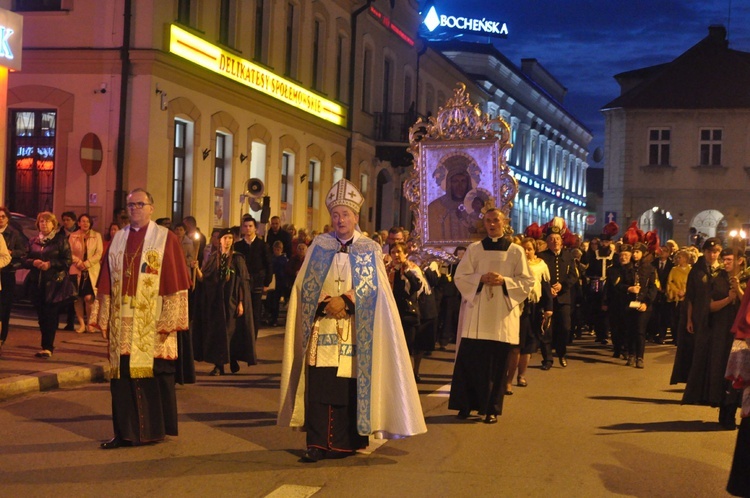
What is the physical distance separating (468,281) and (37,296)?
5.53 meters

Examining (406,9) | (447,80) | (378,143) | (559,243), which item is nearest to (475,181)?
(559,243)

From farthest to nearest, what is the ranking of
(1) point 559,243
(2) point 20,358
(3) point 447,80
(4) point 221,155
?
(3) point 447,80 < (4) point 221,155 < (1) point 559,243 < (2) point 20,358

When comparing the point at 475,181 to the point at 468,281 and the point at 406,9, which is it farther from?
the point at 406,9

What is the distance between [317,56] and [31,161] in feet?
39.8

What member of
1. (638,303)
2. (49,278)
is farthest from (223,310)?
(638,303)

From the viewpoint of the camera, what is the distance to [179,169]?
1006 inches

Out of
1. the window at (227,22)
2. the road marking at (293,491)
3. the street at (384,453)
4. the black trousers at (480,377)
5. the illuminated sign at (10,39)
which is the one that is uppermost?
the window at (227,22)

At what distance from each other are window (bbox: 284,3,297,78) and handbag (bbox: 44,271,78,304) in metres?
18.8

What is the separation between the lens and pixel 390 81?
1641 inches

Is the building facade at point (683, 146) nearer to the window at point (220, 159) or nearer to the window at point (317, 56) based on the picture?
the window at point (317, 56)

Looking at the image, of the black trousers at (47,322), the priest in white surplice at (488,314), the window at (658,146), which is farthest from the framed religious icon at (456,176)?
the window at (658,146)

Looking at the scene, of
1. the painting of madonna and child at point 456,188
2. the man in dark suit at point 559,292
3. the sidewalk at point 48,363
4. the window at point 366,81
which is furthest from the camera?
the window at point 366,81

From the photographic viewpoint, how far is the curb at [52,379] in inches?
436

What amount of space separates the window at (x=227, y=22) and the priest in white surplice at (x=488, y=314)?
1761 cm
